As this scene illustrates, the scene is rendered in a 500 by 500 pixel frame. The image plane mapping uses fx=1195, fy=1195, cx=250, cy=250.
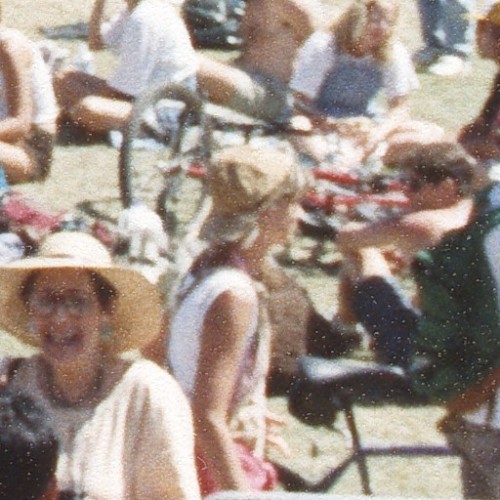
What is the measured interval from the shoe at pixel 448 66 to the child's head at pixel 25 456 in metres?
6.31

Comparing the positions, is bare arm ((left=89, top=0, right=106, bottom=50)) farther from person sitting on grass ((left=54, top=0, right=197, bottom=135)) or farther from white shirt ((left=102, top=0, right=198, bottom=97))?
white shirt ((left=102, top=0, right=198, bottom=97))

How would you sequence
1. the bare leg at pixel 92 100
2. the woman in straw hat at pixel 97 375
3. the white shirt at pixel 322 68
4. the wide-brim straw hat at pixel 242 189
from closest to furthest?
the woman in straw hat at pixel 97 375 → the wide-brim straw hat at pixel 242 189 → the bare leg at pixel 92 100 → the white shirt at pixel 322 68

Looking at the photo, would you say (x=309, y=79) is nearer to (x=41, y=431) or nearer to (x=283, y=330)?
(x=283, y=330)

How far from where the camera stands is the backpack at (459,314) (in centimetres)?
291

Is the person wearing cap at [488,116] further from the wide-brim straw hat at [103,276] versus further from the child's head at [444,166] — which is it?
the wide-brim straw hat at [103,276]

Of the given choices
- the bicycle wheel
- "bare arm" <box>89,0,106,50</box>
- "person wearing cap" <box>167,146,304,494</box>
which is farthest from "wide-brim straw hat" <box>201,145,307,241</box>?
"bare arm" <box>89,0,106,50</box>

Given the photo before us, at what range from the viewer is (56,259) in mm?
2600

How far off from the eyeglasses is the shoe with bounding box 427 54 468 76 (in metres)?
5.97

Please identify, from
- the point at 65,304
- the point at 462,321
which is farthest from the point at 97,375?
the point at 462,321

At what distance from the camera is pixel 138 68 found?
18.1 ft

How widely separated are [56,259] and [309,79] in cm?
336

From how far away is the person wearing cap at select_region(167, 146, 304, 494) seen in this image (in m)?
2.74

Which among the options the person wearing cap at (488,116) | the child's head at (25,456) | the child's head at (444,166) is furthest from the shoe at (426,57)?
the child's head at (25,456)

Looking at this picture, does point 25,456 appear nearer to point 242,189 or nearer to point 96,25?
point 242,189
